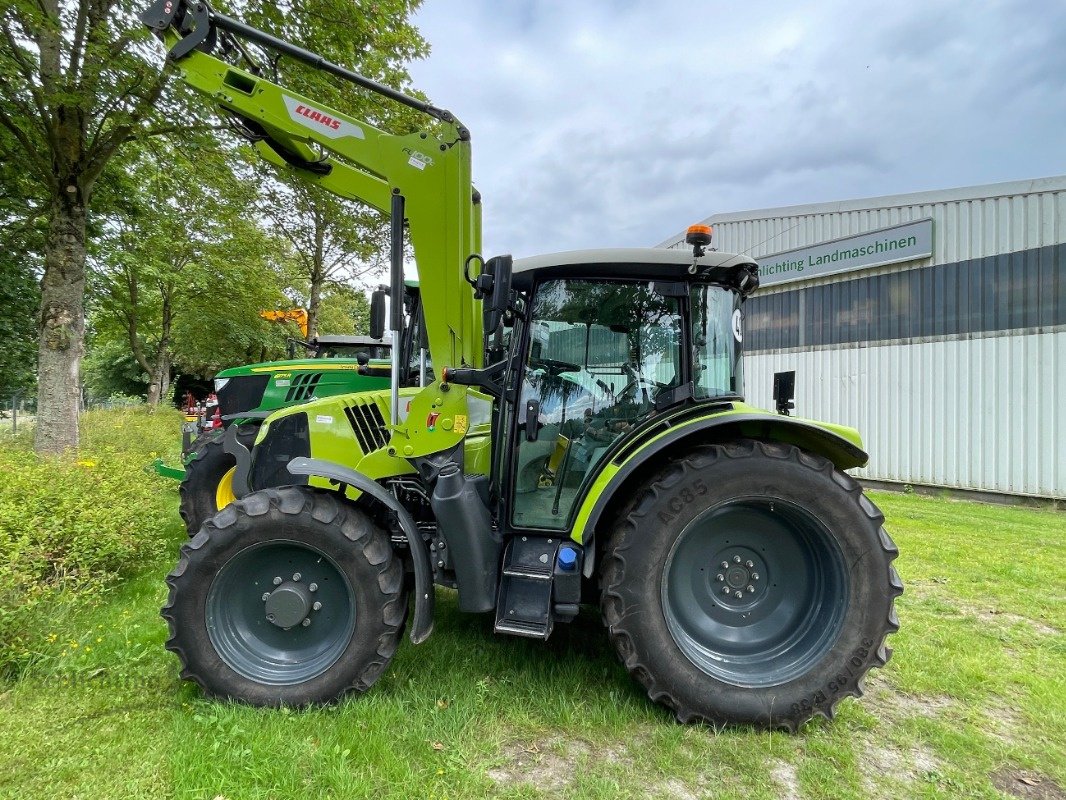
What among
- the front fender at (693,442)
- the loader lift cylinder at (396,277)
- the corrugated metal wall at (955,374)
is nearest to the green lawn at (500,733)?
the front fender at (693,442)

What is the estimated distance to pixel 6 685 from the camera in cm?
266

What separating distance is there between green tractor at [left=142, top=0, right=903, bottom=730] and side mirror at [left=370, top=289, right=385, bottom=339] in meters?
0.39

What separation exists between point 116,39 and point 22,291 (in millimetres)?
9847

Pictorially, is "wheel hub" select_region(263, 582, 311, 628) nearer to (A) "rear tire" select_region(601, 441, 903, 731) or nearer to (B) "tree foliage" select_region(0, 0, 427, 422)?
(A) "rear tire" select_region(601, 441, 903, 731)

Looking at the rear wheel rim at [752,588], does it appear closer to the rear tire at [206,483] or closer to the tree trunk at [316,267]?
the rear tire at [206,483]

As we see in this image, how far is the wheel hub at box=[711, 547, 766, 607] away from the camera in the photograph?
278 cm

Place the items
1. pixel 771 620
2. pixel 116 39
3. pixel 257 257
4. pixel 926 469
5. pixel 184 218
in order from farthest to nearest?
pixel 257 257 → pixel 184 218 → pixel 926 469 → pixel 116 39 → pixel 771 620

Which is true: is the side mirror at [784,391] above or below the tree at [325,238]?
below

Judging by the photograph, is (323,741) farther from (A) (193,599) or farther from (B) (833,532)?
(B) (833,532)

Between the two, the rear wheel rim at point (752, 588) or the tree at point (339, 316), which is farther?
the tree at point (339, 316)

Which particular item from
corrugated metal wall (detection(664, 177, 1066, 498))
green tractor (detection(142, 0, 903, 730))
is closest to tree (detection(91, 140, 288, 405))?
green tractor (detection(142, 0, 903, 730))

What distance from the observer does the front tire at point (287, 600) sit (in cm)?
262

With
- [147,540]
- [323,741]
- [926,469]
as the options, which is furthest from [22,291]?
[926,469]

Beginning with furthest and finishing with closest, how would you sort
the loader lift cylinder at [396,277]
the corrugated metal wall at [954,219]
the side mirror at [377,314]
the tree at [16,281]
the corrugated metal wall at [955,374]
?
1. the corrugated metal wall at [955,374]
2. the corrugated metal wall at [954,219]
3. the tree at [16,281]
4. the side mirror at [377,314]
5. the loader lift cylinder at [396,277]
